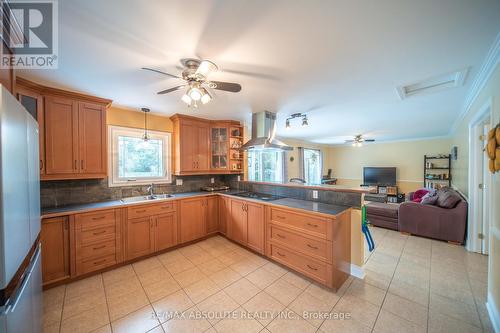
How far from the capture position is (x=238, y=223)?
3.07 metres

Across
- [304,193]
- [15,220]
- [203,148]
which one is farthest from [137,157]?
[304,193]

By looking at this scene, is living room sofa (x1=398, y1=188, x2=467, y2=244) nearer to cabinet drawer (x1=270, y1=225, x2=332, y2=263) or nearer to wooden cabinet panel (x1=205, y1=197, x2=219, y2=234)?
cabinet drawer (x1=270, y1=225, x2=332, y2=263)

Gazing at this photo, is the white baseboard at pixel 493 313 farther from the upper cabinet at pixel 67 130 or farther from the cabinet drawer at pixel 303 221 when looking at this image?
the upper cabinet at pixel 67 130

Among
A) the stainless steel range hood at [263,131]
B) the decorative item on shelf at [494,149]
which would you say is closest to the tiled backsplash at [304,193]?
the stainless steel range hood at [263,131]

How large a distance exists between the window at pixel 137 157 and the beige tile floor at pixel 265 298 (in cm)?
139

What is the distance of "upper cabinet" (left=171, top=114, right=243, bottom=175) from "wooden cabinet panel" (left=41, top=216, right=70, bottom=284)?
1.68 metres

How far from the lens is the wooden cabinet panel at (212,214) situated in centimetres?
341

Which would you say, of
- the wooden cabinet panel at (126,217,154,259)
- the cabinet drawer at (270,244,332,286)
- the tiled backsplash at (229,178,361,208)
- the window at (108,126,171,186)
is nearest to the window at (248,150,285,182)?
the tiled backsplash at (229,178,361,208)

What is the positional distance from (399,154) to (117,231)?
891 cm

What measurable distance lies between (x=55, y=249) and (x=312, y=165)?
7747mm

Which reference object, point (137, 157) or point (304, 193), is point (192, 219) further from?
point (304, 193)

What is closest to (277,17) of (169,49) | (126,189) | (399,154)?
(169,49)

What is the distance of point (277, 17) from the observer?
3.80 feet

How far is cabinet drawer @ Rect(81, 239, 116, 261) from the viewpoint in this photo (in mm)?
2219
